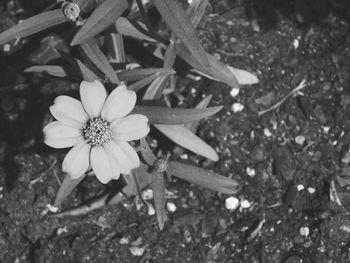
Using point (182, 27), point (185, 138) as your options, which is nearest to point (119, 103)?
point (182, 27)

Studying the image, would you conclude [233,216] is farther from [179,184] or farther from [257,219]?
[179,184]

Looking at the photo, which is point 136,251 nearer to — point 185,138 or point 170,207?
point 170,207

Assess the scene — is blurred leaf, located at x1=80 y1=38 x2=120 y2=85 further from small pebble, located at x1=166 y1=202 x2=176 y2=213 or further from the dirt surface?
small pebble, located at x1=166 y1=202 x2=176 y2=213

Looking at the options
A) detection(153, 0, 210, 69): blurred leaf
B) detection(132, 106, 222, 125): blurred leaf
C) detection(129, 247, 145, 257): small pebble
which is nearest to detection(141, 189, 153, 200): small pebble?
detection(129, 247, 145, 257): small pebble

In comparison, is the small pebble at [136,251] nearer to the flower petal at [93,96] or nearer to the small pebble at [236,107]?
the small pebble at [236,107]

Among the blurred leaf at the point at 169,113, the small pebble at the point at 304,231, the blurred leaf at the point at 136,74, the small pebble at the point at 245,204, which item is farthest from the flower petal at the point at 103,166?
the small pebble at the point at 304,231
